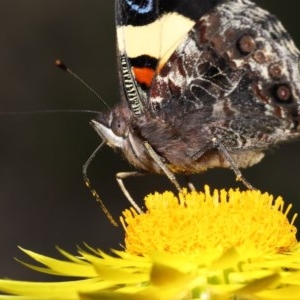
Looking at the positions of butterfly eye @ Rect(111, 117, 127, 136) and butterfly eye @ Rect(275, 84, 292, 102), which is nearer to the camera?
butterfly eye @ Rect(111, 117, 127, 136)

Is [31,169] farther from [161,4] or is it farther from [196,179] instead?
[161,4]

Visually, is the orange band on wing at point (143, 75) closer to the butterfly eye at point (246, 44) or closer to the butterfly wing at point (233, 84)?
the butterfly wing at point (233, 84)

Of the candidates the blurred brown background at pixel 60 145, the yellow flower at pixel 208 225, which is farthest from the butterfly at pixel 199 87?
the blurred brown background at pixel 60 145

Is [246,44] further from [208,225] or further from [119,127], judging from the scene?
[208,225]

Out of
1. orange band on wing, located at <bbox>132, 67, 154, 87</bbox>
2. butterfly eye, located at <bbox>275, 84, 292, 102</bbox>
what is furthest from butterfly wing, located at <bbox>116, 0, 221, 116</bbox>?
butterfly eye, located at <bbox>275, 84, 292, 102</bbox>

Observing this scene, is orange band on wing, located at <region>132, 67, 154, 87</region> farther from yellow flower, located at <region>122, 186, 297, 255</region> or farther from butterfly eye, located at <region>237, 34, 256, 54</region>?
yellow flower, located at <region>122, 186, 297, 255</region>

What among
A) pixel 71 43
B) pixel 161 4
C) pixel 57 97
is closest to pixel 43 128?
pixel 57 97

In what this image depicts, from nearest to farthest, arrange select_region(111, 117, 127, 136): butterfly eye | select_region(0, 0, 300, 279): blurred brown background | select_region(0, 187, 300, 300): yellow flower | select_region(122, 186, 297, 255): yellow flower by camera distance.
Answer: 1. select_region(0, 187, 300, 300): yellow flower
2. select_region(122, 186, 297, 255): yellow flower
3. select_region(111, 117, 127, 136): butterfly eye
4. select_region(0, 0, 300, 279): blurred brown background
